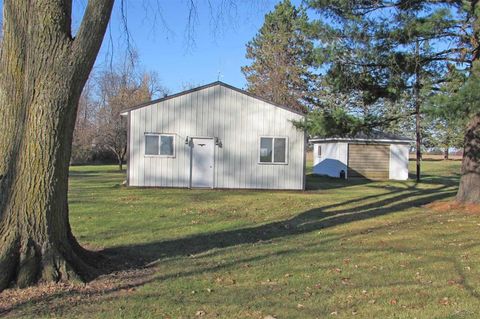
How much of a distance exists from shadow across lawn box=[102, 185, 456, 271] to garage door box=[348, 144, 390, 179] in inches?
499

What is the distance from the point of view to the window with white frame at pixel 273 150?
21.4m

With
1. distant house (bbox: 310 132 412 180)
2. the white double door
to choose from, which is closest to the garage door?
distant house (bbox: 310 132 412 180)

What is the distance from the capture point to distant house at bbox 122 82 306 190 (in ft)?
67.9

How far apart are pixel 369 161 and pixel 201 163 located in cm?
1293

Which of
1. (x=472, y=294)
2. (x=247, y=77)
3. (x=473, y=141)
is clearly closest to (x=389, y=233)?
(x=472, y=294)

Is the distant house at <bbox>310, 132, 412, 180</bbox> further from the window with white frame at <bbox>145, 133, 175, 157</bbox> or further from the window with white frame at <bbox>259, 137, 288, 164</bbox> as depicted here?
the window with white frame at <bbox>145, 133, 175, 157</bbox>

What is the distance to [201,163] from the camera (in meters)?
21.1

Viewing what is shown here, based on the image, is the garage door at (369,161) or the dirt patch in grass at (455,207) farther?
the garage door at (369,161)

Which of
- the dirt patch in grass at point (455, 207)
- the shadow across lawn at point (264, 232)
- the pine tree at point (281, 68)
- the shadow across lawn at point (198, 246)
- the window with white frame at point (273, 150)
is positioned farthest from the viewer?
the pine tree at point (281, 68)

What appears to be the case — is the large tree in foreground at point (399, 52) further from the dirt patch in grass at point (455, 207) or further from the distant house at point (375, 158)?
the distant house at point (375, 158)

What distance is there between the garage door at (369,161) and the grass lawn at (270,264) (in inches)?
623

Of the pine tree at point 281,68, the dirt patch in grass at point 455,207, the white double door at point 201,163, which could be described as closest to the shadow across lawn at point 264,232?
the dirt patch in grass at point 455,207

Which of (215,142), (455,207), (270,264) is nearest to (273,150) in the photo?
(215,142)

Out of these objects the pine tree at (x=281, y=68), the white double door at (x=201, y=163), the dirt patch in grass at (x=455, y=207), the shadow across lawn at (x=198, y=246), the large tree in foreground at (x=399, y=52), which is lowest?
the shadow across lawn at (x=198, y=246)
